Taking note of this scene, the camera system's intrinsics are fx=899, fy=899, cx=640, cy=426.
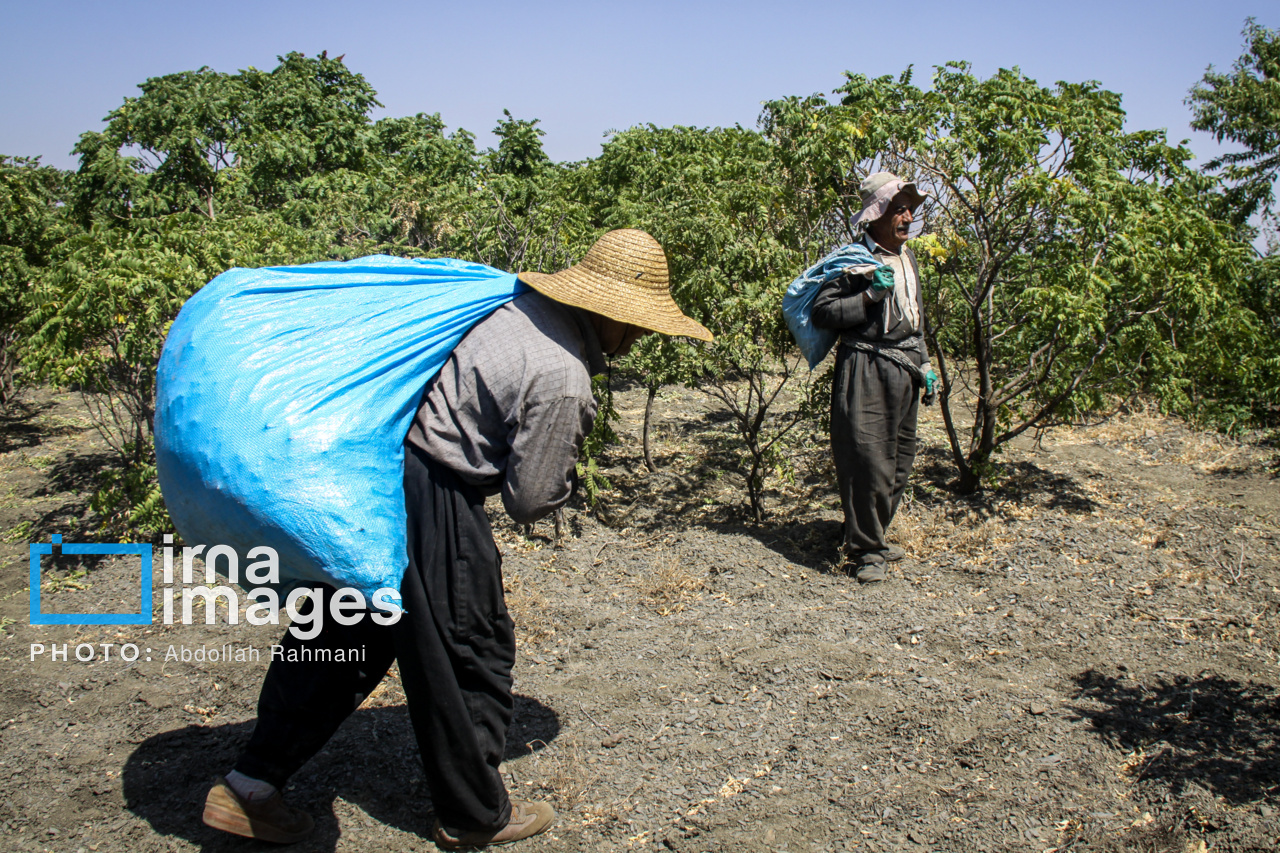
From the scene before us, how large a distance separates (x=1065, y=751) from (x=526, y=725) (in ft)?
5.74

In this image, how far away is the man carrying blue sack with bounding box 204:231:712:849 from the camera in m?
2.21

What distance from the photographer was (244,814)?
234 cm

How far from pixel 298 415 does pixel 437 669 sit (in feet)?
2.41

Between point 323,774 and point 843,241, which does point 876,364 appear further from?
point 323,774

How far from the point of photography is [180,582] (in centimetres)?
406

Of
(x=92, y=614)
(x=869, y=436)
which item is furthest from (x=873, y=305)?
(x=92, y=614)

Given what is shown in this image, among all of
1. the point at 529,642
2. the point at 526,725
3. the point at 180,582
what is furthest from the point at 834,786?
the point at 180,582

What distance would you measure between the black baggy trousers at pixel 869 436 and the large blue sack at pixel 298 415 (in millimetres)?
2353

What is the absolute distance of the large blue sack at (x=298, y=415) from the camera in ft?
6.41

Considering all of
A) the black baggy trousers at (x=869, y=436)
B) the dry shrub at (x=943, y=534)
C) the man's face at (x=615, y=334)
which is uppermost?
the man's face at (x=615, y=334)

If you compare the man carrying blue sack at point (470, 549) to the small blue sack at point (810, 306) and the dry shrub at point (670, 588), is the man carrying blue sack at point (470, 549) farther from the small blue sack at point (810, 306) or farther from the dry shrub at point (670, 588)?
the small blue sack at point (810, 306)

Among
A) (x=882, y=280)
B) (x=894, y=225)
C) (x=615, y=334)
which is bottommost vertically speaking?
(x=615, y=334)

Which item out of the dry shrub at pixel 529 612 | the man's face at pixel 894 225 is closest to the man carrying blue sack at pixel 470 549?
the dry shrub at pixel 529 612

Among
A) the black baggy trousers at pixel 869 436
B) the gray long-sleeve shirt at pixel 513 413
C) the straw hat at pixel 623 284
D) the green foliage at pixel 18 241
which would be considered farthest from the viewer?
the green foliage at pixel 18 241
